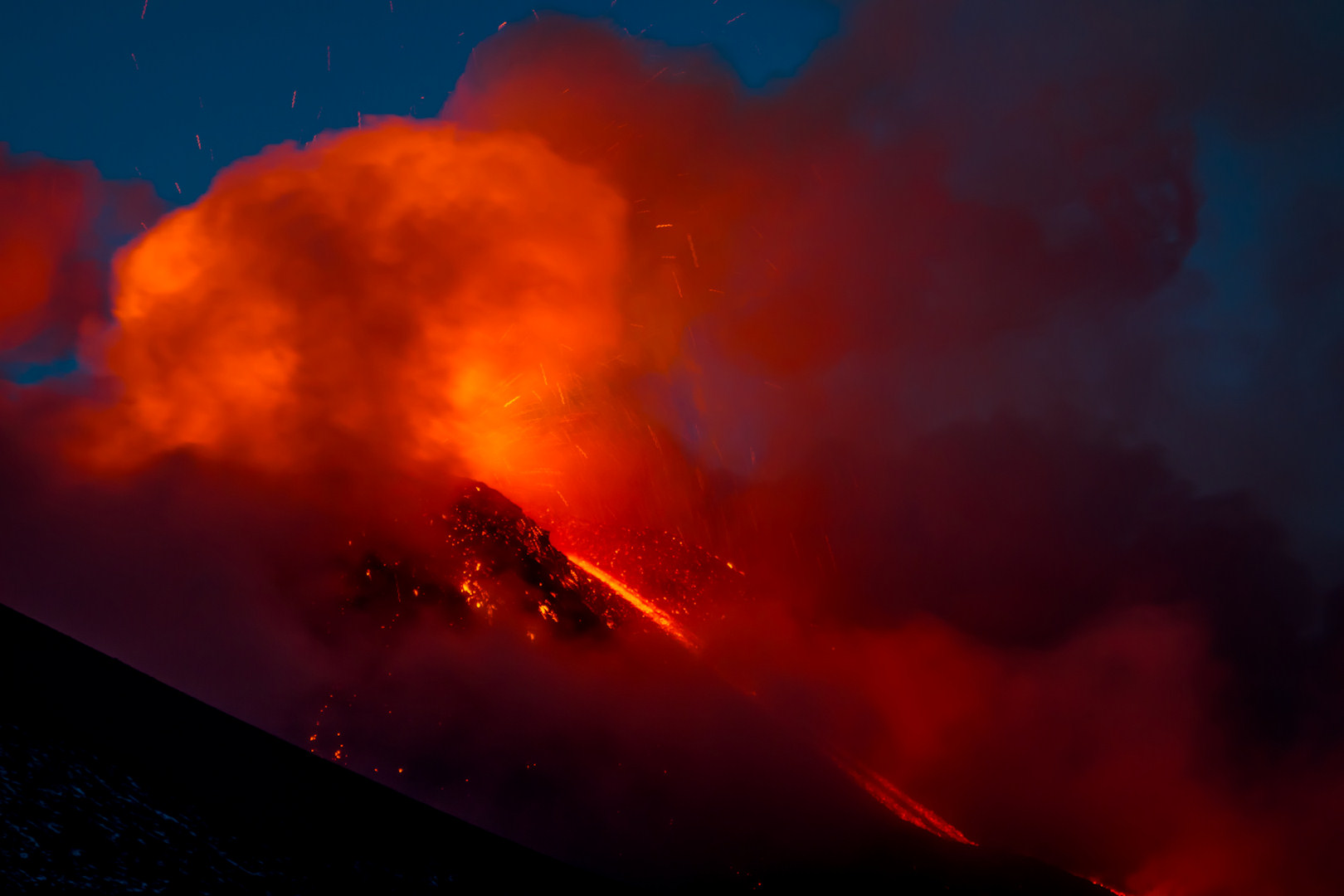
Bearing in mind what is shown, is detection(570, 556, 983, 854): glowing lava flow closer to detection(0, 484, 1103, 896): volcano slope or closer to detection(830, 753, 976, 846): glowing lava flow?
detection(830, 753, 976, 846): glowing lava flow

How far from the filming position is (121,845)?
28.0ft

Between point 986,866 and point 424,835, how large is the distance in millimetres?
32163

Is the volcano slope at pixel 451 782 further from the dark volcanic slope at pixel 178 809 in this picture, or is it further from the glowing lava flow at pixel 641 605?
the glowing lava flow at pixel 641 605

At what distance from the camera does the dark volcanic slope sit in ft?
26.9

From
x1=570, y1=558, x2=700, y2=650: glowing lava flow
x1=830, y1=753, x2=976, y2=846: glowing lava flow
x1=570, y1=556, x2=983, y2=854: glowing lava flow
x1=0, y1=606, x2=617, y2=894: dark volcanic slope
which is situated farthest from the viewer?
x1=570, y1=558, x2=700, y2=650: glowing lava flow

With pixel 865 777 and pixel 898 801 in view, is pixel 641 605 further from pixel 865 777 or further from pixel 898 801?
pixel 898 801

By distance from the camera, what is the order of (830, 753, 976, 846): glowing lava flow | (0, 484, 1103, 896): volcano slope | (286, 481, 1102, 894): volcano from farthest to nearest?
(830, 753, 976, 846): glowing lava flow → (286, 481, 1102, 894): volcano → (0, 484, 1103, 896): volcano slope

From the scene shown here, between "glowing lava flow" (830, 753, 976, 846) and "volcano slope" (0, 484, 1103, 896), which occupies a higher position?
"glowing lava flow" (830, 753, 976, 846)

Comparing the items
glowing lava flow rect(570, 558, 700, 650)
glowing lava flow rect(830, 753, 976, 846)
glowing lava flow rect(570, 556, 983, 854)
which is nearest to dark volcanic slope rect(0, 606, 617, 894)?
glowing lava flow rect(830, 753, 976, 846)

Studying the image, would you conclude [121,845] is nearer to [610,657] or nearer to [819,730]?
[610,657]

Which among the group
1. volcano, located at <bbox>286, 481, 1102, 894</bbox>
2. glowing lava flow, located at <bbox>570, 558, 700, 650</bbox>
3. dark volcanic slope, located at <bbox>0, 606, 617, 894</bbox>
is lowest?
dark volcanic slope, located at <bbox>0, 606, 617, 894</bbox>

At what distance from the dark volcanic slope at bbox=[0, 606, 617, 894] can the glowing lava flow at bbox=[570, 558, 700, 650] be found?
169 feet

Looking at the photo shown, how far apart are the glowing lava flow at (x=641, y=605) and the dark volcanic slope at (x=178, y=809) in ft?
169

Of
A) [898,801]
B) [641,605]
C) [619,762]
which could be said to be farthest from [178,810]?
[641,605]
